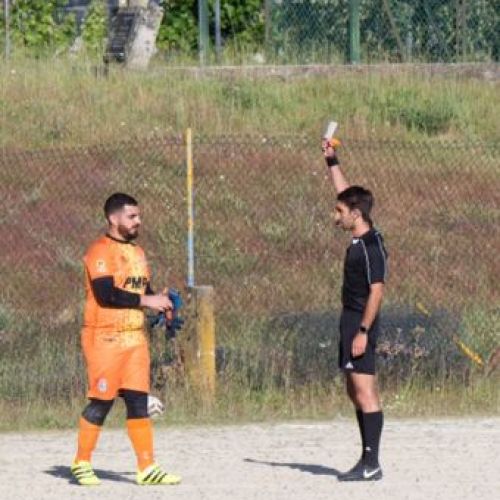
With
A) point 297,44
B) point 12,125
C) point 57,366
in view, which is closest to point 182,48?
point 297,44

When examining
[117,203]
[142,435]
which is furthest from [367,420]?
[117,203]

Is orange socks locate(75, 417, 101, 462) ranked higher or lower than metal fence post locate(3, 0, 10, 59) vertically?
lower

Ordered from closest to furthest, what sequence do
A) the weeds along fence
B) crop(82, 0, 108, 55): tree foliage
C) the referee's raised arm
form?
the referee's raised arm, the weeds along fence, crop(82, 0, 108, 55): tree foliage

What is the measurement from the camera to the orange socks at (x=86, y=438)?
29.8 feet

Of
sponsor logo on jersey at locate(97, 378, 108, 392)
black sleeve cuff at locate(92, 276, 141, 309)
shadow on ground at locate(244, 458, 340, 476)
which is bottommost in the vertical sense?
shadow on ground at locate(244, 458, 340, 476)

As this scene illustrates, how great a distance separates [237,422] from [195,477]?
5.85ft

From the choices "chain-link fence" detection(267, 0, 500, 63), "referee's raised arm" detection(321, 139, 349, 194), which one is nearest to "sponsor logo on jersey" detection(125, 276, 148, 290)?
"referee's raised arm" detection(321, 139, 349, 194)

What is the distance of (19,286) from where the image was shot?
45.5 feet

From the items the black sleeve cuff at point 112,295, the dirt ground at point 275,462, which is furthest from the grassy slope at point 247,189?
the black sleeve cuff at point 112,295

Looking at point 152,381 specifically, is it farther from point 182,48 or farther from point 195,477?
point 182,48

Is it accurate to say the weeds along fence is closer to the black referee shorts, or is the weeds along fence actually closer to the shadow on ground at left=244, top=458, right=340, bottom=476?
the shadow on ground at left=244, top=458, right=340, bottom=476

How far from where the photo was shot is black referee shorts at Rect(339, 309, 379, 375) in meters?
9.11

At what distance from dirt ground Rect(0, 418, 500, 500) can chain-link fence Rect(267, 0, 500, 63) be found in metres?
10.5

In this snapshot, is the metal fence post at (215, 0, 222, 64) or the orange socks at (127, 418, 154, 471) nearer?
the orange socks at (127, 418, 154, 471)
